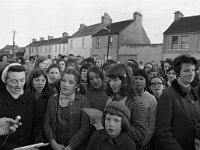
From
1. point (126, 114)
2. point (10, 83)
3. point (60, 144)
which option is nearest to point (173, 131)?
point (126, 114)

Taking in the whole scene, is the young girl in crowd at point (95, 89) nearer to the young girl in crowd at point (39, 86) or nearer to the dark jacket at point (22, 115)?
the young girl in crowd at point (39, 86)

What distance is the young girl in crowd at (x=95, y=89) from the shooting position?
3791 millimetres

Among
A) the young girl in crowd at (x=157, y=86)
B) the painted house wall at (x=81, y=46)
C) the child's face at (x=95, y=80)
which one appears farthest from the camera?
the painted house wall at (x=81, y=46)

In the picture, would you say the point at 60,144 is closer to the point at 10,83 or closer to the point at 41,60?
the point at 10,83

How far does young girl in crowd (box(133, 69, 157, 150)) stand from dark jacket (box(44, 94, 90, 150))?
2.97ft

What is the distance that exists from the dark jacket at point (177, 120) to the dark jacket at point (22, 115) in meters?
1.76

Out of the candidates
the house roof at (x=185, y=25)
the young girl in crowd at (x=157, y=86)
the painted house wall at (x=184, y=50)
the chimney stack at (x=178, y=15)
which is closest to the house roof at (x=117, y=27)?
the chimney stack at (x=178, y=15)

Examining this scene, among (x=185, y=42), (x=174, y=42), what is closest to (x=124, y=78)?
(x=185, y=42)

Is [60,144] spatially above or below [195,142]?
below

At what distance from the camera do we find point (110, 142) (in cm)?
260

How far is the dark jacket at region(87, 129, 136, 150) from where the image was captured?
101 inches

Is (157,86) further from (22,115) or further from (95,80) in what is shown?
(22,115)

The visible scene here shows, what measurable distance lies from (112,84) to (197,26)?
25.0 metres

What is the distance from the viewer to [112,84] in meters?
3.08
